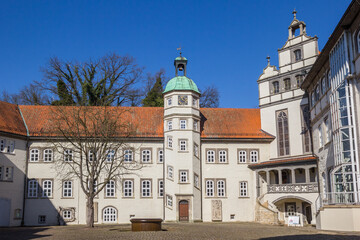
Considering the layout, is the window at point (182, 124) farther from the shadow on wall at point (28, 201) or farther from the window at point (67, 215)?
the shadow on wall at point (28, 201)

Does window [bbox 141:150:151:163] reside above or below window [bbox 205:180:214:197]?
above

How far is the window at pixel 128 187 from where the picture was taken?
36.2 metres

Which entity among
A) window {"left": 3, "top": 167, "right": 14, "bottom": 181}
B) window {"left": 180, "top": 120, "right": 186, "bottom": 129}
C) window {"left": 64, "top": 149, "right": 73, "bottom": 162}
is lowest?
window {"left": 3, "top": 167, "right": 14, "bottom": 181}

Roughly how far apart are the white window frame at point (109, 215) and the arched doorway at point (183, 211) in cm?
533

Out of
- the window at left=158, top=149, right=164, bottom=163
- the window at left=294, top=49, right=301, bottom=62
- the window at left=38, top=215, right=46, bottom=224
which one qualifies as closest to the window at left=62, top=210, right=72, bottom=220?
the window at left=38, top=215, right=46, bottom=224

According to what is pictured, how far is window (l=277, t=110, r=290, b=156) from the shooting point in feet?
120

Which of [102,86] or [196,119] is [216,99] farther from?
[196,119]

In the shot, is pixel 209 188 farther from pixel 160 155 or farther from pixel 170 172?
pixel 160 155

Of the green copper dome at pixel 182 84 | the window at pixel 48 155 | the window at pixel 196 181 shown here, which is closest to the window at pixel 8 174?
the window at pixel 48 155

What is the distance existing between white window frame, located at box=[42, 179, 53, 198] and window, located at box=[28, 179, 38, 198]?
0.60 meters

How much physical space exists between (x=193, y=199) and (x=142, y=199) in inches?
167

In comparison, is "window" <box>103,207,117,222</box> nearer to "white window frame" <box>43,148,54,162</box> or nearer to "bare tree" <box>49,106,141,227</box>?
"bare tree" <box>49,106,141,227</box>

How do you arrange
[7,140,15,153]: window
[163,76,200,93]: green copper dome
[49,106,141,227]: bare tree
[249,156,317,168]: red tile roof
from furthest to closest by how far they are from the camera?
1. [163,76,200,93]: green copper dome
2. [7,140,15,153]: window
3. [249,156,317,168]: red tile roof
4. [49,106,141,227]: bare tree

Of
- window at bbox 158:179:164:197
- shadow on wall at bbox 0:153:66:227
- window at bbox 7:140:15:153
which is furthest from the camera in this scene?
window at bbox 158:179:164:197
